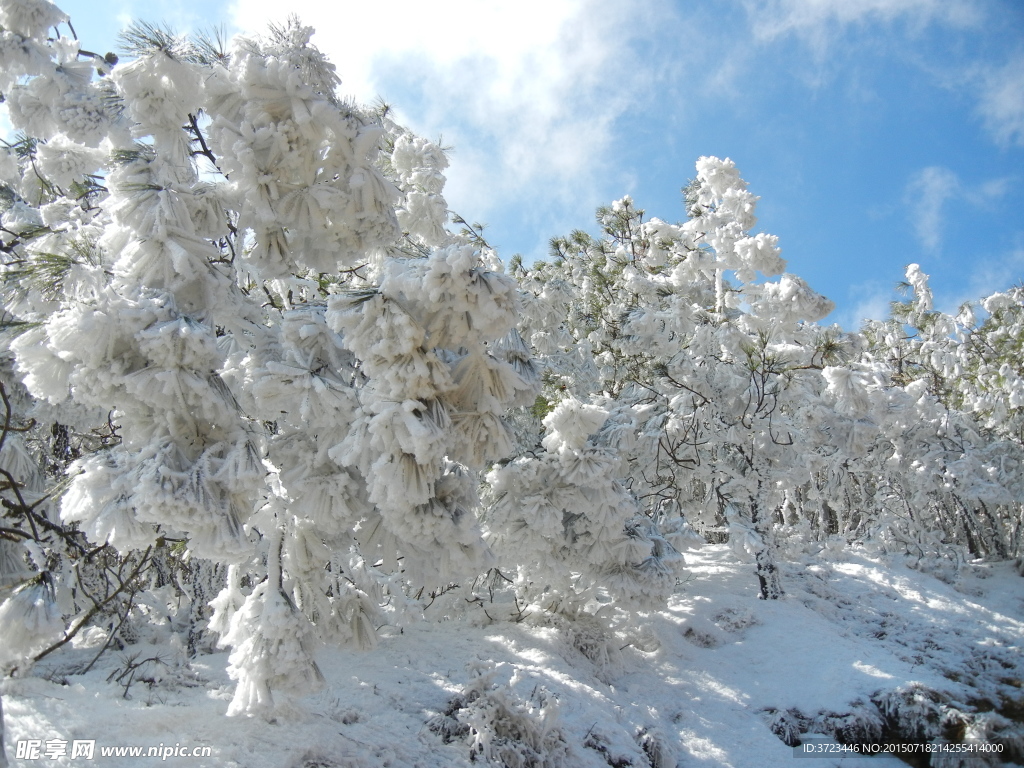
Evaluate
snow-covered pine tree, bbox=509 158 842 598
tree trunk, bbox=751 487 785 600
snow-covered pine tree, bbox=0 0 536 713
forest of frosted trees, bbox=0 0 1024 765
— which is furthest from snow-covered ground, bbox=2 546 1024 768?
snow-covered pine tree, bbox=509 158 842 598

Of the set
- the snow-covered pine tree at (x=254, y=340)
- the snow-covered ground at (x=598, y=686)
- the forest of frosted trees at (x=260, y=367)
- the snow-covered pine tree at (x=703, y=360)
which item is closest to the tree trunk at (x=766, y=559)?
the snow-covered pine tree at (x=703, y=360)

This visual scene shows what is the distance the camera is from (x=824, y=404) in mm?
8898

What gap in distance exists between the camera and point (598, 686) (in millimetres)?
6883

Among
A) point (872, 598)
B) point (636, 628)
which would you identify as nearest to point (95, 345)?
point (636, 628)

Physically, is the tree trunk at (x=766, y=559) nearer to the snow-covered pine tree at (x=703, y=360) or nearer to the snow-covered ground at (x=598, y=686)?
the snow-covered pine tree at (x=703, y=360)

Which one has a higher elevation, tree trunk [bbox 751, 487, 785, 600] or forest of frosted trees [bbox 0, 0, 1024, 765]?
forest of frosted trees [bbox 0, 0, 1024, 765]

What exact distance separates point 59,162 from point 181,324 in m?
2.82

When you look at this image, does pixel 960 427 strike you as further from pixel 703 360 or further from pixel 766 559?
pixel 703 360

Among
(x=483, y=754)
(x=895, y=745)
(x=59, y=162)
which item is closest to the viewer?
(x=59, y=162)

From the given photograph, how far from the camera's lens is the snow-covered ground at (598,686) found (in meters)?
4.45

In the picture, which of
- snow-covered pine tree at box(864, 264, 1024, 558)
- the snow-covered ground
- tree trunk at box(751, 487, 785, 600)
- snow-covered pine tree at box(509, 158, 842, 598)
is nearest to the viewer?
the snow-covered ground

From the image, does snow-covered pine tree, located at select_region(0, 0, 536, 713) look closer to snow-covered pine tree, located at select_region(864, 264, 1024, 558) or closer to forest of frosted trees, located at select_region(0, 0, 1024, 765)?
forest of frosted trees, located at select_region(0, 0, 1024, 765)

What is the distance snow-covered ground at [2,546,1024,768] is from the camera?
4449mm

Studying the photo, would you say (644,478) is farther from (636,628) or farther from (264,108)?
(264,108)
